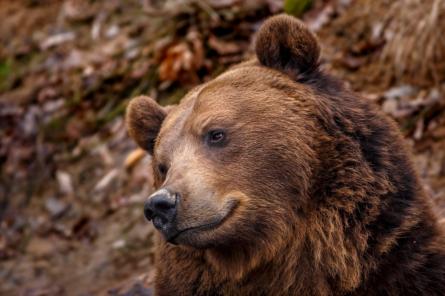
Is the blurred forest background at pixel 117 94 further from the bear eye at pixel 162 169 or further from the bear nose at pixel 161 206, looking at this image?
the bear nose at pixel 161 206

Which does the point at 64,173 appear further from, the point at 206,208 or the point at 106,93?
the point at 206,208

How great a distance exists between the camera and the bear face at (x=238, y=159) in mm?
4453

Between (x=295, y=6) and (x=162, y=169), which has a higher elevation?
(x=162, y=169)

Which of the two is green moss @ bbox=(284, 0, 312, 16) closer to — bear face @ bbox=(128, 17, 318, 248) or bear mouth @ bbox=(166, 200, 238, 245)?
bear face @ bbox=(128, 17, 318, 248)

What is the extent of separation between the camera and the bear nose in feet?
14.2

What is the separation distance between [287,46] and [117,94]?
5696 millimetres

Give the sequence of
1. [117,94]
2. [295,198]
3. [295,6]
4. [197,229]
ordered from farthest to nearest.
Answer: [117,94] → [295,6] → [295,198] → [197,229]

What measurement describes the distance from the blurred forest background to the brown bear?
178 centimetres

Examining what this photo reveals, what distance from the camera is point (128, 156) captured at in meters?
9.34

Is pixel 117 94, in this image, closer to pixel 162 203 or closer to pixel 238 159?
pixel 238 159

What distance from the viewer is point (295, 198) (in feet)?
15.2

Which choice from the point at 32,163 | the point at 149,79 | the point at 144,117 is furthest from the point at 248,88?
the point at 32,163

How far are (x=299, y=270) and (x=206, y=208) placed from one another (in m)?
0.64

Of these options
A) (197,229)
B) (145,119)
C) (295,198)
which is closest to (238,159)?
(295,198)
